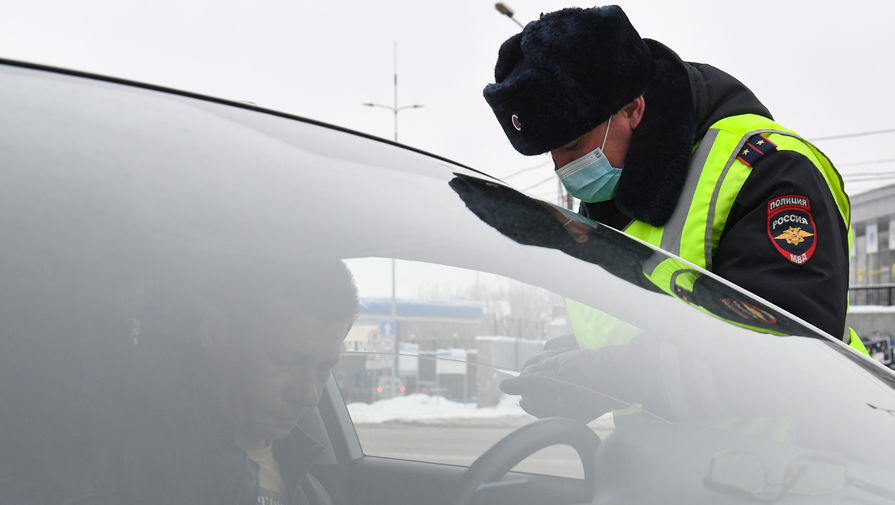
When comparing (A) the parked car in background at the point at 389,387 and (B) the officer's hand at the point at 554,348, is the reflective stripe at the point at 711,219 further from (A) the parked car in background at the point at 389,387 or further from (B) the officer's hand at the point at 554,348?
(A) the parked car in background at the point at 389,387

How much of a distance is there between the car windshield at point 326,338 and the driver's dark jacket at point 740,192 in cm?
49

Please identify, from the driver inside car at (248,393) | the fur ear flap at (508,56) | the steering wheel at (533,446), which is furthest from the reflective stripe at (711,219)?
the driver inside car at (248,393)

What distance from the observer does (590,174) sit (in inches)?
84.0

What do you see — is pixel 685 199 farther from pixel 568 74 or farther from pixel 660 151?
pixel 568 74

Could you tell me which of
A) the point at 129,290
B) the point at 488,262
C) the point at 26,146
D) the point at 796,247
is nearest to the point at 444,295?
the point at 488,262

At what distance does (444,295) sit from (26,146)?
0.53 metres

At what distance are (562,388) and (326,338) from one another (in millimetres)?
280

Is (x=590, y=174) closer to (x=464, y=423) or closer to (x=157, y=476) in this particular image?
(x=464, y=423)

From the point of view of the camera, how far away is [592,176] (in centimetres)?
214

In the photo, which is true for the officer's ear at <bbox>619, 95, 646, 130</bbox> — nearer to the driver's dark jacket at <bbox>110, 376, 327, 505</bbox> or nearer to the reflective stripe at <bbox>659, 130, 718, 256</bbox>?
the reflective stripe at <bbox>659, 130, 718, 256</bbox>

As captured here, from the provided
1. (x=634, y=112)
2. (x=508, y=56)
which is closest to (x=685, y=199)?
(x=634, y=112)

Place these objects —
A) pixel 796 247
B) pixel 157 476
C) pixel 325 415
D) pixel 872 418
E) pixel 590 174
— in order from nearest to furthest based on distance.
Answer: pixel 157 476 → pixel 325 415 → pixel 872 418 → pixel 796 247 → pixel 590 174

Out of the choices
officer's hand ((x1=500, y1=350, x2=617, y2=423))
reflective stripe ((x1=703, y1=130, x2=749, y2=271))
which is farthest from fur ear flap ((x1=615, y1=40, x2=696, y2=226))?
officer's hand ((x1=500, y1=350, x2=617, y2=423))

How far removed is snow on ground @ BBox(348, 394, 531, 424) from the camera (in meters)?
0.89
